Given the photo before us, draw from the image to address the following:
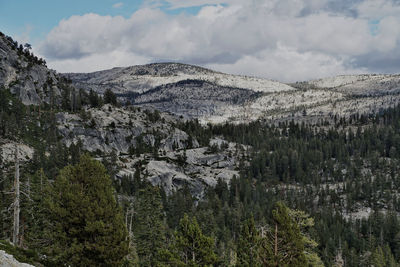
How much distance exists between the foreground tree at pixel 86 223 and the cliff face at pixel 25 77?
148899 mm

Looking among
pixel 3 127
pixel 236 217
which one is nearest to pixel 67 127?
pixel 3 127

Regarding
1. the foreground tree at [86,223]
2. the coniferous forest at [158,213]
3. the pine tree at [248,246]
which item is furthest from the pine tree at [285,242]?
the foreground tree at [86,223]

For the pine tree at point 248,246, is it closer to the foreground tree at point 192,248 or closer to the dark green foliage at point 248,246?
the dark green foliage at point 248,246

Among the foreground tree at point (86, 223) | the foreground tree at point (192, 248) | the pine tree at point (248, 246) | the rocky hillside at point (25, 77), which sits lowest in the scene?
the pine tree at point (248, 246)

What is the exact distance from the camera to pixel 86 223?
1063 inches

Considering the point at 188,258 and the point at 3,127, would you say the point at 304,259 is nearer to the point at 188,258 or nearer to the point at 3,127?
the point at 188,258

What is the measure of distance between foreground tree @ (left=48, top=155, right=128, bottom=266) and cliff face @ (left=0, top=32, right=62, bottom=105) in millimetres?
148899

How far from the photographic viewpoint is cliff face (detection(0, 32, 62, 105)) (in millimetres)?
160750

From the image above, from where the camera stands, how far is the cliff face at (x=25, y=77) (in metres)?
161

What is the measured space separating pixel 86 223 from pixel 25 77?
541 feet

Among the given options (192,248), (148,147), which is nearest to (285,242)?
(192,248)

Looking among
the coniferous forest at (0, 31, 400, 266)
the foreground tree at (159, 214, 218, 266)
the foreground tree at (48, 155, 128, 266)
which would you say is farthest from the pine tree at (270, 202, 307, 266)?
the foreground tree at (48, 155, 128, 266)

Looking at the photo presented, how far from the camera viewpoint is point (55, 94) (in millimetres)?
181375

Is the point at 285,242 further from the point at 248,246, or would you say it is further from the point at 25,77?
the point at 25,77
